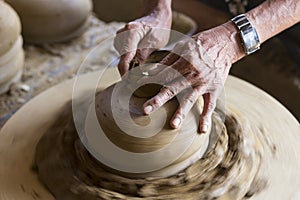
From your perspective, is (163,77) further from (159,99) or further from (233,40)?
(233,40)

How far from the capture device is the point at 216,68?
4.17ft

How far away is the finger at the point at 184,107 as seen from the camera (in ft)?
3.76

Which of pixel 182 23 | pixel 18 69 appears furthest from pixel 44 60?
pixel 182 23

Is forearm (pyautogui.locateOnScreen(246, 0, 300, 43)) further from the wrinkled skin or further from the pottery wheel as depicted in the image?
the pottery wheel

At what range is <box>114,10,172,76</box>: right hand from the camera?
1325 mm

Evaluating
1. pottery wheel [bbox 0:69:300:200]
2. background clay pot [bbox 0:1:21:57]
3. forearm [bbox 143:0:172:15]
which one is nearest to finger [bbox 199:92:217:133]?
pottery wheel [bbox 0:69:300:200]

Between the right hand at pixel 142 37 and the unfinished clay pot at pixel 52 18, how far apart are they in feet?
2.17

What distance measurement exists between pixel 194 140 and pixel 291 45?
948 mm

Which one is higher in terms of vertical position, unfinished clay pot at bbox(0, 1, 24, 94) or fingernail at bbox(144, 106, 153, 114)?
fingernail at bbox(144, 106, 153, 114)

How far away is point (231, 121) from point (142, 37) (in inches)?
12.4

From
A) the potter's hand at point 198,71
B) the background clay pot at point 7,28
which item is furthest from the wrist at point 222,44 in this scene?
the background clay pot at point 7,28

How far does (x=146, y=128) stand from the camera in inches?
45.4

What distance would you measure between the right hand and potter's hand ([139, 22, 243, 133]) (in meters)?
0.13

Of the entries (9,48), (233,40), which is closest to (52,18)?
(9,48)
